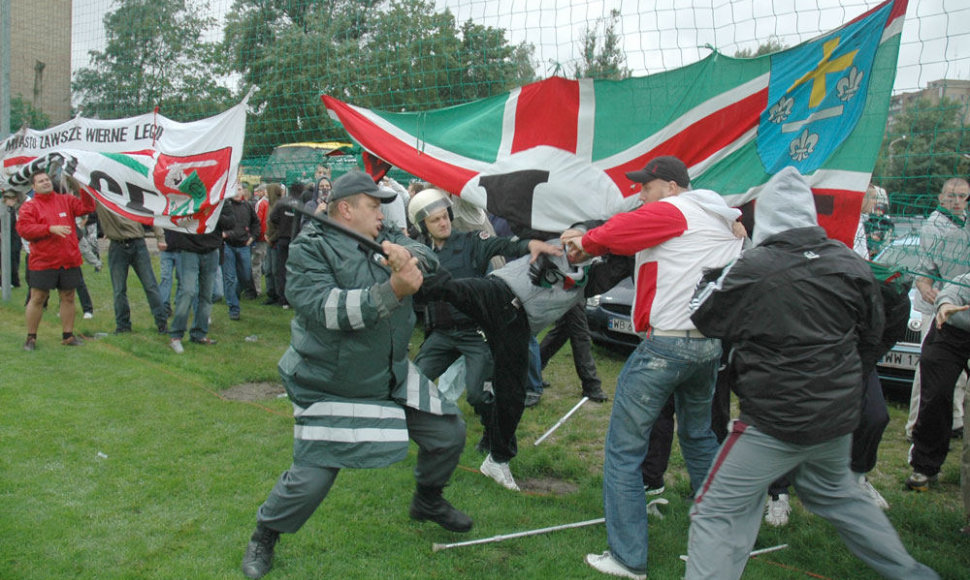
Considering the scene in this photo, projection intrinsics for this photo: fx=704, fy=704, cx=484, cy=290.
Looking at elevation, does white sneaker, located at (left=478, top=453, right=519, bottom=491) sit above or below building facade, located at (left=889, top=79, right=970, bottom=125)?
below

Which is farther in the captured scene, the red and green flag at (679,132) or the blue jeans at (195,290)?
the blue jeans at (195,290)

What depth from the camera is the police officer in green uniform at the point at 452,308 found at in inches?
174

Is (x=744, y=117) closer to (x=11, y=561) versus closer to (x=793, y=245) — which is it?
(x=793, y=245)

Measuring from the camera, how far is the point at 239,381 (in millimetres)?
6527

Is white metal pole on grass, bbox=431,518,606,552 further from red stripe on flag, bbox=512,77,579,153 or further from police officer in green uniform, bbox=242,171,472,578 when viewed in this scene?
red stripe on flag, bbox=512,77,579,153

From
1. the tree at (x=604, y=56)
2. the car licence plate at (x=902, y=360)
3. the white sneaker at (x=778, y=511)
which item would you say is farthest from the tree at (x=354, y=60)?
the car licence plate at (x=902, y=360)

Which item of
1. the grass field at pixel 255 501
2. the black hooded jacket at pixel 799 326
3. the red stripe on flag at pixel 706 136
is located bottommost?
the grass field at pixel 255 501

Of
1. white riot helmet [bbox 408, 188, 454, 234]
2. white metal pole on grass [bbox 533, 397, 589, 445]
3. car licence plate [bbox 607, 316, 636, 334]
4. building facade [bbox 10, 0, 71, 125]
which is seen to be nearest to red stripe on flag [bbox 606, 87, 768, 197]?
white riot helmet [bbox 408, 188, 454, 234]

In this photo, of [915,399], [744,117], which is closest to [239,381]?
[744,117]

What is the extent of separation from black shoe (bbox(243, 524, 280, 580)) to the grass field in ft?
0.32

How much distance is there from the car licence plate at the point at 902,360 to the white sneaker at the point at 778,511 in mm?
2787

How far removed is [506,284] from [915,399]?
3.35m

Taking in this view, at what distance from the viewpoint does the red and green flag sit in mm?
3314

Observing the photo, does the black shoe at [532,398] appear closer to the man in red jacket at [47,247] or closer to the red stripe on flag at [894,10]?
the red stripe on flag at [894,10]
